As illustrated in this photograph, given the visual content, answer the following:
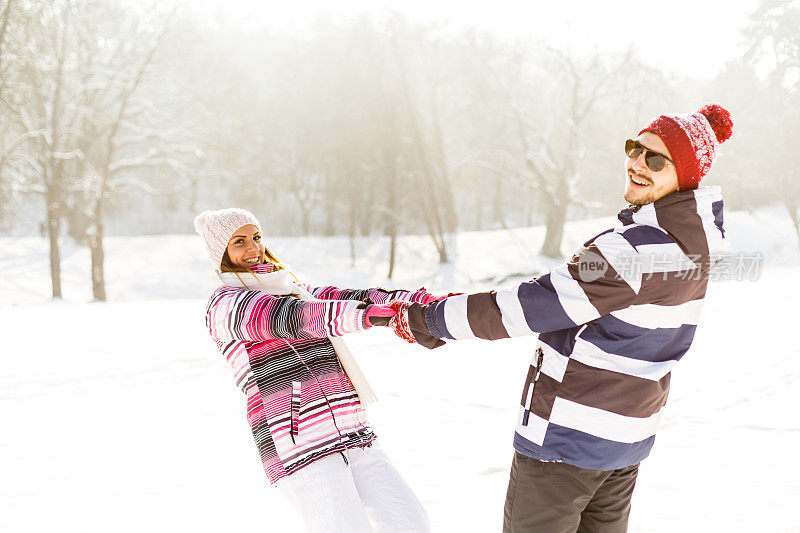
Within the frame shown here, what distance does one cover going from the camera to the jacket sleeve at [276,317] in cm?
208

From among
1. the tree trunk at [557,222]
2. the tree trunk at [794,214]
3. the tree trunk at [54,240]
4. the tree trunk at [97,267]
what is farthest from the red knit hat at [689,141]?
the tree trunk at [794,214]

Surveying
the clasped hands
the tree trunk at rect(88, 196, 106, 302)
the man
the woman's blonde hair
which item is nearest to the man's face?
the man

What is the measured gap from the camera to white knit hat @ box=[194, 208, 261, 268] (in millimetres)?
2465

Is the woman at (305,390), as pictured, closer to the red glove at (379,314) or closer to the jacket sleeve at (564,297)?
the red glove at (379,314)

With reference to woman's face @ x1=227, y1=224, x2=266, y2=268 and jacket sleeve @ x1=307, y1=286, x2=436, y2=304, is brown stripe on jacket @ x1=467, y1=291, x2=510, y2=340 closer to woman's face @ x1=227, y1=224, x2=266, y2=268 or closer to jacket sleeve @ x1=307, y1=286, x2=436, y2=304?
jacket sleeve @ x1=307, y1=286, x2=436, y2=304

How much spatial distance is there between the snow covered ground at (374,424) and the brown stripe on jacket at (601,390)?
7.28ft

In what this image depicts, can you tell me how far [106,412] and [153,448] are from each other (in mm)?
1451

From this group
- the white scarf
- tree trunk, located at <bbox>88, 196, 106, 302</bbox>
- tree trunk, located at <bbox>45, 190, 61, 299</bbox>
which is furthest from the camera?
tree trunk, located at <bbox>45, 190, 61, 299</bbox>

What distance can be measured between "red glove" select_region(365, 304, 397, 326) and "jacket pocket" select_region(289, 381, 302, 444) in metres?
0.42

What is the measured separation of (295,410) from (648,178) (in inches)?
56.4

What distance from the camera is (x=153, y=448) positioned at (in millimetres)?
5320

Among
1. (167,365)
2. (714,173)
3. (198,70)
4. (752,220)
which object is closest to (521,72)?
(714,173)

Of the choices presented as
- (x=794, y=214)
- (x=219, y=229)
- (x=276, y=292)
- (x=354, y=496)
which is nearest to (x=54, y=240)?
(x=219, y=229)

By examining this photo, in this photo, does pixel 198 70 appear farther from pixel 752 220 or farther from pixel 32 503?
pixel 32 503
